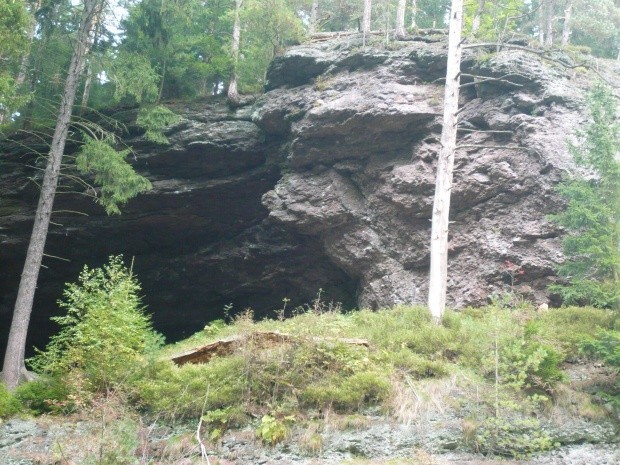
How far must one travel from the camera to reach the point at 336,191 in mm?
16438

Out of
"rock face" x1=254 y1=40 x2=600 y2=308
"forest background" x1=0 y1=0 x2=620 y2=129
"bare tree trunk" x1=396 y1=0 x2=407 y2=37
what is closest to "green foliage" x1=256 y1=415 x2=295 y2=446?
"rock face" x1=254 y1=40 x2=600 y2=308

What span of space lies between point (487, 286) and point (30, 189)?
12.8 m

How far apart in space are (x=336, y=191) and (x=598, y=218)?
24.2 ft

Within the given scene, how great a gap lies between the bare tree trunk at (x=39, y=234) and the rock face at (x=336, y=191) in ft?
3.18

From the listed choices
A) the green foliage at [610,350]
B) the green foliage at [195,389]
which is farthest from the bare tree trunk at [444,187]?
the green foliage at [195,389]

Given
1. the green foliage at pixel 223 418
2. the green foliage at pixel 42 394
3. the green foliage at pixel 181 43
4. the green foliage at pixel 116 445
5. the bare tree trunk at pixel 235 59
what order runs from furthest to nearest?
the bare tree trunk at pixel 235 59 < the green foliage at pixel 181 43 < the green foliage at pixel 42 394 < the green foliage at pixel 223 418 < the green foliage at pixel 116 445

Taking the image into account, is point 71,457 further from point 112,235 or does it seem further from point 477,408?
point 112,235

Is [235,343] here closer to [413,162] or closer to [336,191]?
[336,191]

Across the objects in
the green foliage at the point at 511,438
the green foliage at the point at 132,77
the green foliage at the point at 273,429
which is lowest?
the green foliage at the point at 273,429

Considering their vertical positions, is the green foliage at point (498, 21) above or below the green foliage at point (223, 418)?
above

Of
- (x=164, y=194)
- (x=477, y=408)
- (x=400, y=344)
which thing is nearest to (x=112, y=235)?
(x=164, y=194)

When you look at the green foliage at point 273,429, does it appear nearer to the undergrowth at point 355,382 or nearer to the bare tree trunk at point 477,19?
the undergrowth at point 355,382

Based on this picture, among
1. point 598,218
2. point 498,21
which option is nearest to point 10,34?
point 598,218

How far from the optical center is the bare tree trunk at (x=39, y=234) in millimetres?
11516
